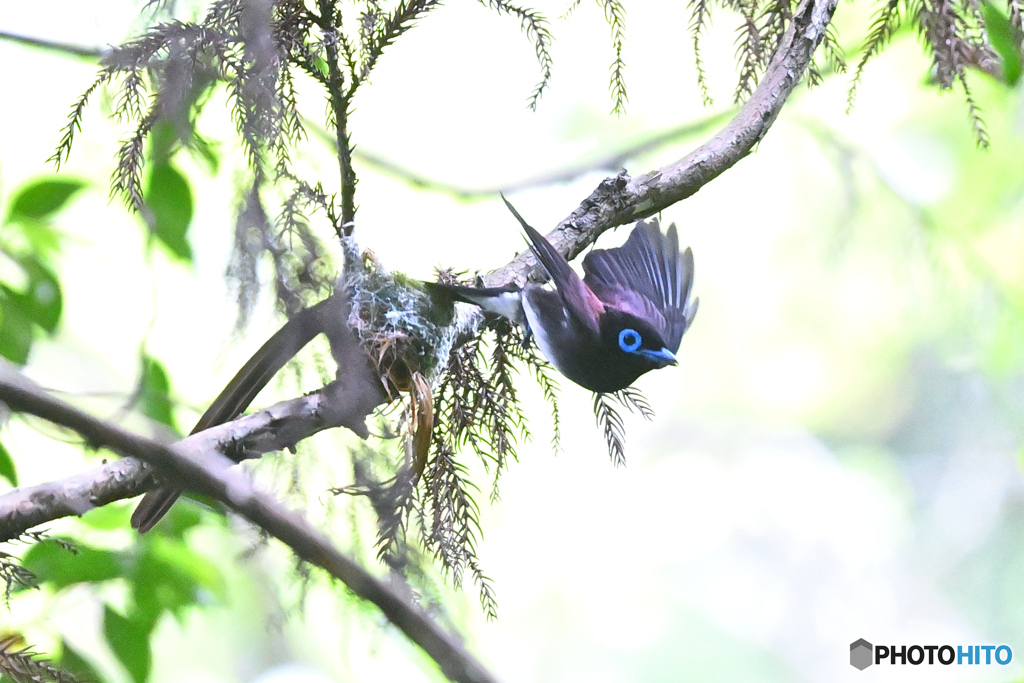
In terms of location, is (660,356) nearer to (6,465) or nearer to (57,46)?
(6,465)

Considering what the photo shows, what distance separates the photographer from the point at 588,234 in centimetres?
185

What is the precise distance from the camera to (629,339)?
7.59ft

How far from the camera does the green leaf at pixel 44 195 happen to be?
190 centimetres

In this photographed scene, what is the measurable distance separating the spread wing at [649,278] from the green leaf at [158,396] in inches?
48.6

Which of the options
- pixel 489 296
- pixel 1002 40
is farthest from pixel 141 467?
pixel 1002 40

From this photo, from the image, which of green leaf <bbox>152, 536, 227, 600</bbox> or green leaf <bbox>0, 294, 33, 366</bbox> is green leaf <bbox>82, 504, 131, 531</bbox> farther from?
green leaf <bbox>0, 294, 33, 366</bbox>

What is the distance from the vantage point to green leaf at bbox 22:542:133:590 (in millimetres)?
1599

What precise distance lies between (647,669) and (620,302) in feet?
28.7

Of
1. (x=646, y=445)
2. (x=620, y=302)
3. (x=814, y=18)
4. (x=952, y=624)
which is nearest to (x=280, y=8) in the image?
(x=814, y=18)

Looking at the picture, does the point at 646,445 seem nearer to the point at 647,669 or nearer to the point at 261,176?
the point at 647,669

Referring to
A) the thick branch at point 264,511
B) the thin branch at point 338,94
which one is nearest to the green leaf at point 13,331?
the thin branch at point 338,94

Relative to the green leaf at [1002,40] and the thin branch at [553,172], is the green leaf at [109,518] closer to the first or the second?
the thin branch at [553,172]

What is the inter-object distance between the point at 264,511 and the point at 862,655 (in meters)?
3.34

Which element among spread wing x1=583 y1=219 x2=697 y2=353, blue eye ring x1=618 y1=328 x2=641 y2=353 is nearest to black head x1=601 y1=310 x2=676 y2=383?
blue eye ring x1=618 y1=328 x2=641 y2=353
